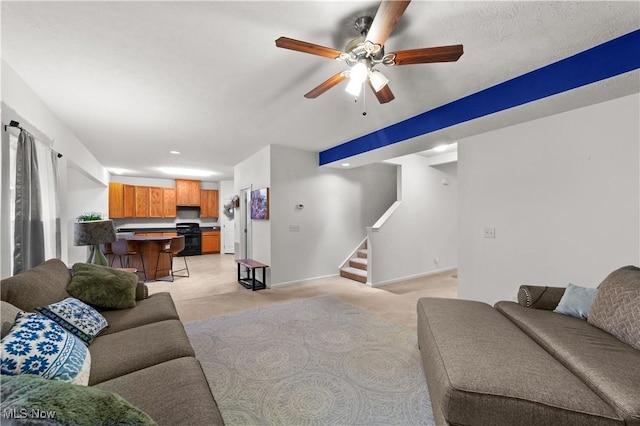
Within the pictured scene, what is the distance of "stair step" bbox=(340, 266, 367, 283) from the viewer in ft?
16.6

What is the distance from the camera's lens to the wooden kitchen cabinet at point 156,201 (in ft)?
27.2

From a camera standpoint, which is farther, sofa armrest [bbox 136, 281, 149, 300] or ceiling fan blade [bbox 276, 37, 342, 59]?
sofa armrest [bbox 136, 281, 149, 300]

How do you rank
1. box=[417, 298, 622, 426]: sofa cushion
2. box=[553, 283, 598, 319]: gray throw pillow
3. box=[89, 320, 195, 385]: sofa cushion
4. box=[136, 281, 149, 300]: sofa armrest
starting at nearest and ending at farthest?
1. box=[417, 298, 622, 426]: sofa cushion
2. box=[89, 320, 195, 385]: sofa cushion
3. box=[553, 283, 598, 319]: gray throw pillow
4. box=[136, 281, 149, 300]: sofa armrest

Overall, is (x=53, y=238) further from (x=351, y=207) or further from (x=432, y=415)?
(x=351, y=207)

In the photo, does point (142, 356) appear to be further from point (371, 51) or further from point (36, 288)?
point (371, 51)

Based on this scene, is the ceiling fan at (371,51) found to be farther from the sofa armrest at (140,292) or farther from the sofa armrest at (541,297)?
the sofa armrest at (140,292)

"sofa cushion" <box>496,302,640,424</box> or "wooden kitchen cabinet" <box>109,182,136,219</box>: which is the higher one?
"wooden kitchen cabinet" <box>109,182,136,219</box>

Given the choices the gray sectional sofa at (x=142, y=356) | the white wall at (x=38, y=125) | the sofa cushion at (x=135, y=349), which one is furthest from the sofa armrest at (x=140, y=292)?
the white wall at (x=38, y=125)

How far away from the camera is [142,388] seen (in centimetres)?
119

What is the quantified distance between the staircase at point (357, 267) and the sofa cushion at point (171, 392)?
13.1ft

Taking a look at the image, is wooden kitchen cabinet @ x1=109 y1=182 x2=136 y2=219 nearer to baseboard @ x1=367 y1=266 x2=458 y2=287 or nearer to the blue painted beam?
baseboard @ x1=367 y1=266 x2=458 y2=287

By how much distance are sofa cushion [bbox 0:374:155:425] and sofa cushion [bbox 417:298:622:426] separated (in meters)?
1.25

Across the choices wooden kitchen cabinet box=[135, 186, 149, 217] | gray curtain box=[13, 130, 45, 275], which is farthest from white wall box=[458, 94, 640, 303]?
wooden kitchen cabinet box=[135, 186, 149, 217]

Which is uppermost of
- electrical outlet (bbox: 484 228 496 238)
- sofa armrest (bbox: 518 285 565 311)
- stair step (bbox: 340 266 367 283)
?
electrical outlet (bbox: 484 228 496 238)
